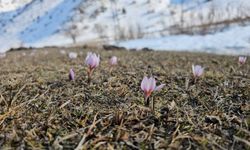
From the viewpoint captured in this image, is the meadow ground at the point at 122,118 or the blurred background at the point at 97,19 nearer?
the meadow ground at the point at 122,118

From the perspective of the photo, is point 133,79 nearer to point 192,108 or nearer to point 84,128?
point 192,108

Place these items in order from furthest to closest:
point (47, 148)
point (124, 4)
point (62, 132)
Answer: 1. point (124, 4)
2. point (62, 132)
3. point (47, 148)

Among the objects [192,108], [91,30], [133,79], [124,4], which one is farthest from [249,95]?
[124,4]

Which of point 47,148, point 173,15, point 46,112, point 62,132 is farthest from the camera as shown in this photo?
point 173,15

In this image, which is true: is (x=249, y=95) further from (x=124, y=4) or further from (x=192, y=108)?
(x=124, y=4)

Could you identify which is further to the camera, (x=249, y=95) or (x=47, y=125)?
(x=249, y=95)

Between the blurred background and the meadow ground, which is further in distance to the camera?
the blurred background

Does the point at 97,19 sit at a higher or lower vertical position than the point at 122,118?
higher

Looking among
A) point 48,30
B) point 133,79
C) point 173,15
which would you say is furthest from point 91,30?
point 133,79

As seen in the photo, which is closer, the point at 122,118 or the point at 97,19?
the point at 122,118
